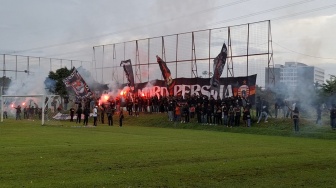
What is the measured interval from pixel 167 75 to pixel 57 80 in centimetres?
3085

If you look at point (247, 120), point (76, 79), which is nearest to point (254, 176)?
point (247, 120)

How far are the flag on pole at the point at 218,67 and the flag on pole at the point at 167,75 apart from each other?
19.6 feet

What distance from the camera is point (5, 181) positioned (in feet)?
34.8

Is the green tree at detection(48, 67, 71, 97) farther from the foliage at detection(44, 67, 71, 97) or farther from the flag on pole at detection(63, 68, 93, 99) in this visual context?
the flag on pole at detection(63, 68, 93, 99)

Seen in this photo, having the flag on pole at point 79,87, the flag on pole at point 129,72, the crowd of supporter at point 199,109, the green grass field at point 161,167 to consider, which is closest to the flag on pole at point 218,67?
the crowd of supporter at point 199,109

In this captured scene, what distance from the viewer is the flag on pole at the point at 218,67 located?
4250 cm


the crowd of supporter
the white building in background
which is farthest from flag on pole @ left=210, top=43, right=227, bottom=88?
the white building in background

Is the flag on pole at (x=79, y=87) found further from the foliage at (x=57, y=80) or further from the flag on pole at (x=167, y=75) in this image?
the foliage at (x=57, y=80)

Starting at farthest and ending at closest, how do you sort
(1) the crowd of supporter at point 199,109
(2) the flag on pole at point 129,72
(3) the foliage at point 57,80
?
(3) the foliage at point 57,80, (2) the flag on pole at point 129,72, (1) the crowd of supporter at point 199,109

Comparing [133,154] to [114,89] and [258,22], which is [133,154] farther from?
[114,89]

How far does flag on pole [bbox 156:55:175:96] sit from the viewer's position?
47594 millimetres

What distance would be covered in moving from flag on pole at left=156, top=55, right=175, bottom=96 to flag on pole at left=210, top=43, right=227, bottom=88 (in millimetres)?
5964

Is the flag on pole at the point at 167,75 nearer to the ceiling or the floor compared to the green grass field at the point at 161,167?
nearer to the ceiling

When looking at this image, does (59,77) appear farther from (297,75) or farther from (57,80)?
(297,75)
